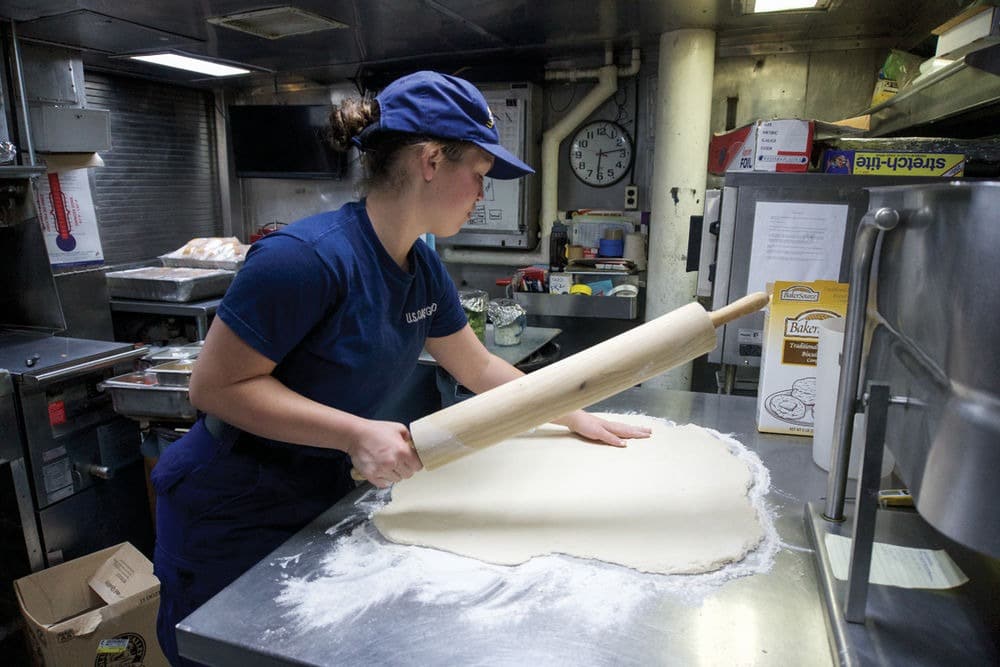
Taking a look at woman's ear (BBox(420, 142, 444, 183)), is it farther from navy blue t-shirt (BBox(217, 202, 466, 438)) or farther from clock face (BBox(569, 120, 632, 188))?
clock face (BBox(569, 120, 632, 188))

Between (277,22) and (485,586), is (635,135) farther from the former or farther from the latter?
(485,586)

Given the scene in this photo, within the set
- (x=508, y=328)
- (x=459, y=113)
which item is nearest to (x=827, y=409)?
(x=459, y=113)

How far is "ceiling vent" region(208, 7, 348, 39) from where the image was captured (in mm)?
2695

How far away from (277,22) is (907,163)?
2.58 metres

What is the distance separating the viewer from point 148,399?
2.19 metres

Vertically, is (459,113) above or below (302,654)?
above

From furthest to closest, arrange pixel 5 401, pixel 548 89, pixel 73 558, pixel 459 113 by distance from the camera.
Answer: pixel 548 89, pixel 73 558, pixel 5 401, pixel 459 113

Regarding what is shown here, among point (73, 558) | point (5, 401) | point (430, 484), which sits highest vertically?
point (430, 484)

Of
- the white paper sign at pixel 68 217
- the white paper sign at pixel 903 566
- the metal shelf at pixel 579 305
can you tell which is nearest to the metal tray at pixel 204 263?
the white paper sign at pixel 68 217

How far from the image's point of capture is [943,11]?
8.34ft

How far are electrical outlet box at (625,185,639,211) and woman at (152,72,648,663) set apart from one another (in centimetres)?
267

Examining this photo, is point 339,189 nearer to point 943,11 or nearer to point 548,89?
point 548,89

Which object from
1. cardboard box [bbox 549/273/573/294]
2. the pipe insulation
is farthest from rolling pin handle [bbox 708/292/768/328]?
cardboard box [bbox 549/273/573/294]

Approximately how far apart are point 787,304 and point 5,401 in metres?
2.27
